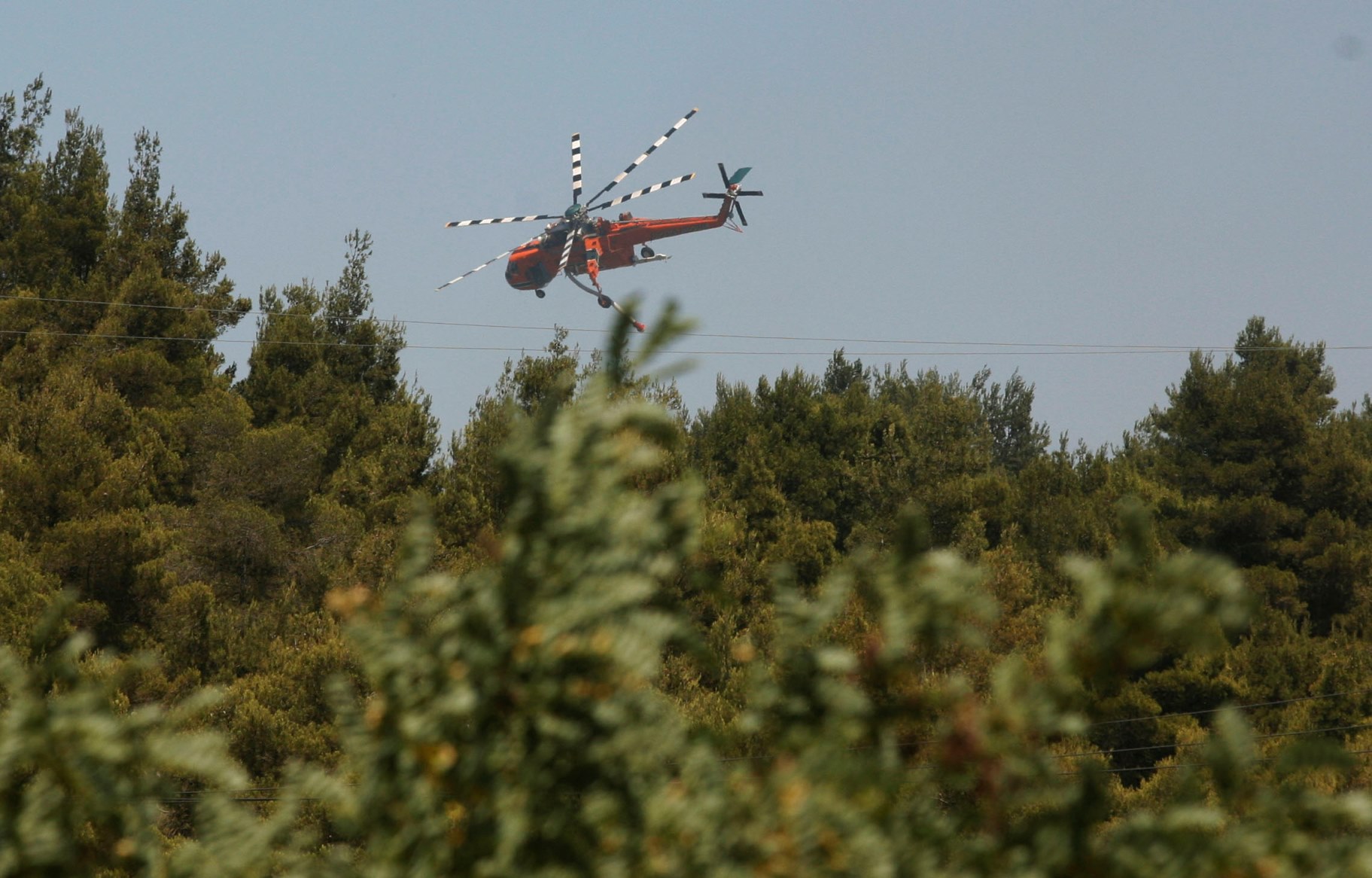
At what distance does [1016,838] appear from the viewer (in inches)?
87.0

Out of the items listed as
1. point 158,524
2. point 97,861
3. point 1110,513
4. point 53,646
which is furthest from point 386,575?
point 97,861

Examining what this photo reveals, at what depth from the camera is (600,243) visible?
60.0 m

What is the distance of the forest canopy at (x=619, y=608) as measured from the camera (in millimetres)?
2178

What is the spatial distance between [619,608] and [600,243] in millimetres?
58445

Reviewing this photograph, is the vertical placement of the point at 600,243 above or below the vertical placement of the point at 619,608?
above

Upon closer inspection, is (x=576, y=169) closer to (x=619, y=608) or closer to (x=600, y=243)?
(x=600, y=243)

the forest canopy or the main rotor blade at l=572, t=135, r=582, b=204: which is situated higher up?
the main rotor blade at l=572, t=135, r=582, b=204

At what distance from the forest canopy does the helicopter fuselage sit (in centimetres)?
921

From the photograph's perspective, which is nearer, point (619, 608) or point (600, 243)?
point (619, 608)

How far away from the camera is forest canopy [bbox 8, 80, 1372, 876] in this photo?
2178 mm

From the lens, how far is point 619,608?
2203mm

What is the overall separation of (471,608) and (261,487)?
115 ft

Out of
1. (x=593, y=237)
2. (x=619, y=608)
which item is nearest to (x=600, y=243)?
(x=593, y=237)

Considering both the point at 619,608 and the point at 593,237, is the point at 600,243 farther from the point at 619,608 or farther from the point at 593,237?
the point at 619,608
